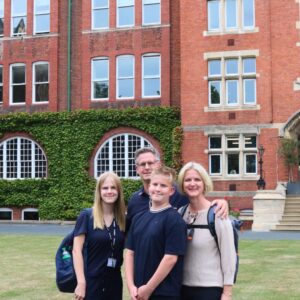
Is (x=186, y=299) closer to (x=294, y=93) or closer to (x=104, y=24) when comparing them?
(x=294, y=93)

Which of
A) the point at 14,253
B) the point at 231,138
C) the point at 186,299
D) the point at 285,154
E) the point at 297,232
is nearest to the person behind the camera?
the point at 186,299

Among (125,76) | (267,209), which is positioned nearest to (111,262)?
(267,209)

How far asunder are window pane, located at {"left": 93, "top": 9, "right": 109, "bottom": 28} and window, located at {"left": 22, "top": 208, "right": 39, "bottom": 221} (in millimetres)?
9678

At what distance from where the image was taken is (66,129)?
28812 millimetres

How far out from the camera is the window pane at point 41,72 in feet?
98.6

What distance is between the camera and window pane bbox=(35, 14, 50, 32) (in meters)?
30.3

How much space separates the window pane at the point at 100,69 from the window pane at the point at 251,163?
8306mm

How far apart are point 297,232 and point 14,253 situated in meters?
11.1

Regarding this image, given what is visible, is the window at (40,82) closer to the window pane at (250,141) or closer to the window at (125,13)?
the window at (125,13)

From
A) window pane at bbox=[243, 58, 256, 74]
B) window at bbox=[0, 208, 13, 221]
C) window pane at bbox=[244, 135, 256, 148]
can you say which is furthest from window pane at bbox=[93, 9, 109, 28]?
window at bbox=[0, 208, 13, 221]

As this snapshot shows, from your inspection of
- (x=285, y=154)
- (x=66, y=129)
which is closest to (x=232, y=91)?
(x=285, y=154)

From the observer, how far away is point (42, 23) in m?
30.4

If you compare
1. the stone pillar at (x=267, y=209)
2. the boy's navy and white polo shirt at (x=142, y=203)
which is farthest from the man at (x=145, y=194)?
the stone pillar at (x=267, y=209)

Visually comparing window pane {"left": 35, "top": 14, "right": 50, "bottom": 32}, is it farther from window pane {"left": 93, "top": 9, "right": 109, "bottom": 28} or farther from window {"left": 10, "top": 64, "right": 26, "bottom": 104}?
window pane {"left": 93, "top": 9, "right": 109, "bottom": 28}
